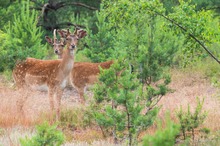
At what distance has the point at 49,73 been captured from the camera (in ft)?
43.9

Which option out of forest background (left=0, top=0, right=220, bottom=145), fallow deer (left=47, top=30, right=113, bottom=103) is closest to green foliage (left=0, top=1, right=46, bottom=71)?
forest background (left=0, top=0, right=220, bottom=145)

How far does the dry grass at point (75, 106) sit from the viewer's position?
10142 mm

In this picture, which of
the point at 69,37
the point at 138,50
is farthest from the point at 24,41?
the point at 138,50

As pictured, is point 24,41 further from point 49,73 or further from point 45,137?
point 45,137

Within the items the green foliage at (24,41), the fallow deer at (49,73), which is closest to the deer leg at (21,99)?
the fallow deer at (49,73)

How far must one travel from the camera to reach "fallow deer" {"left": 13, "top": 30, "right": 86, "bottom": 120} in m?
13.0

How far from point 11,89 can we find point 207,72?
8447 mm

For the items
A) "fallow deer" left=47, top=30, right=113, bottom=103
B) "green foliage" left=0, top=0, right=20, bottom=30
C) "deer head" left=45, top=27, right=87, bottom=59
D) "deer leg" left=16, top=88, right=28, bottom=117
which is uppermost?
"green foliage" left=0, top=0, right=20, bottom=30

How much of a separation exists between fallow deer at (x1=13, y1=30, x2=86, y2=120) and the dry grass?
15.2 inches

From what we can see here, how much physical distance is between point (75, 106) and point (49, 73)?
1.02 meters

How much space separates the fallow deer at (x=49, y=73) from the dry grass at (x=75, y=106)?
39cm

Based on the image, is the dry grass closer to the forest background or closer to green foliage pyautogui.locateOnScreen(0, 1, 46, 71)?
the forest background

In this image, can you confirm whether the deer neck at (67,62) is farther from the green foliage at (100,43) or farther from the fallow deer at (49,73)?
the green foliage at (100,43)

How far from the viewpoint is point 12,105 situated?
13477 mm
